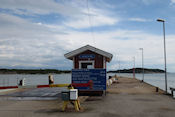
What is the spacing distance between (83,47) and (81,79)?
3.01m

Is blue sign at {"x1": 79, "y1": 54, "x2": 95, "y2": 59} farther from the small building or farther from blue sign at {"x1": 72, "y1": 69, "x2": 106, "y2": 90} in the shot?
blue sign at {"x1": 72, "y1": 69, "x2": 106, "y2": 90}

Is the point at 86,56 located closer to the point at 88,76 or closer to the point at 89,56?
the point at 89,56

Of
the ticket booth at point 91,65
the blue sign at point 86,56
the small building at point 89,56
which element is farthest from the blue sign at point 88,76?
the blue sign at point 86,56

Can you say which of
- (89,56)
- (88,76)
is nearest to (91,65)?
(89,56)

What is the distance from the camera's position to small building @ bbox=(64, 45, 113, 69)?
1739 cm

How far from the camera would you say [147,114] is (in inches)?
385

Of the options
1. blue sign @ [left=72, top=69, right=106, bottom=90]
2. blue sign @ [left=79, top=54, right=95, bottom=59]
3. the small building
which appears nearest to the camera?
blue sign @ [left=72, top=69, right=106, bottom=90]

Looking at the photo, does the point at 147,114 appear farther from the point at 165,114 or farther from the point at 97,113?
the point at 97,113

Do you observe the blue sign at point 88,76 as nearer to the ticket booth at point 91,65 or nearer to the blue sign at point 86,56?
the ticket booth at point 91,65

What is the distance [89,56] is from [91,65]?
3.43ft

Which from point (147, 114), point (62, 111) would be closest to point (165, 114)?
point (147, 114)

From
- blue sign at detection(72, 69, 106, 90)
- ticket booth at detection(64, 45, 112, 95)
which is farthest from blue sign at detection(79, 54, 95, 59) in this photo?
blue sign at detection(72, 69, 106, 90)

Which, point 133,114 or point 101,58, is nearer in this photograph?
point 133,114

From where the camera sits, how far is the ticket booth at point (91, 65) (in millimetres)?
16125
